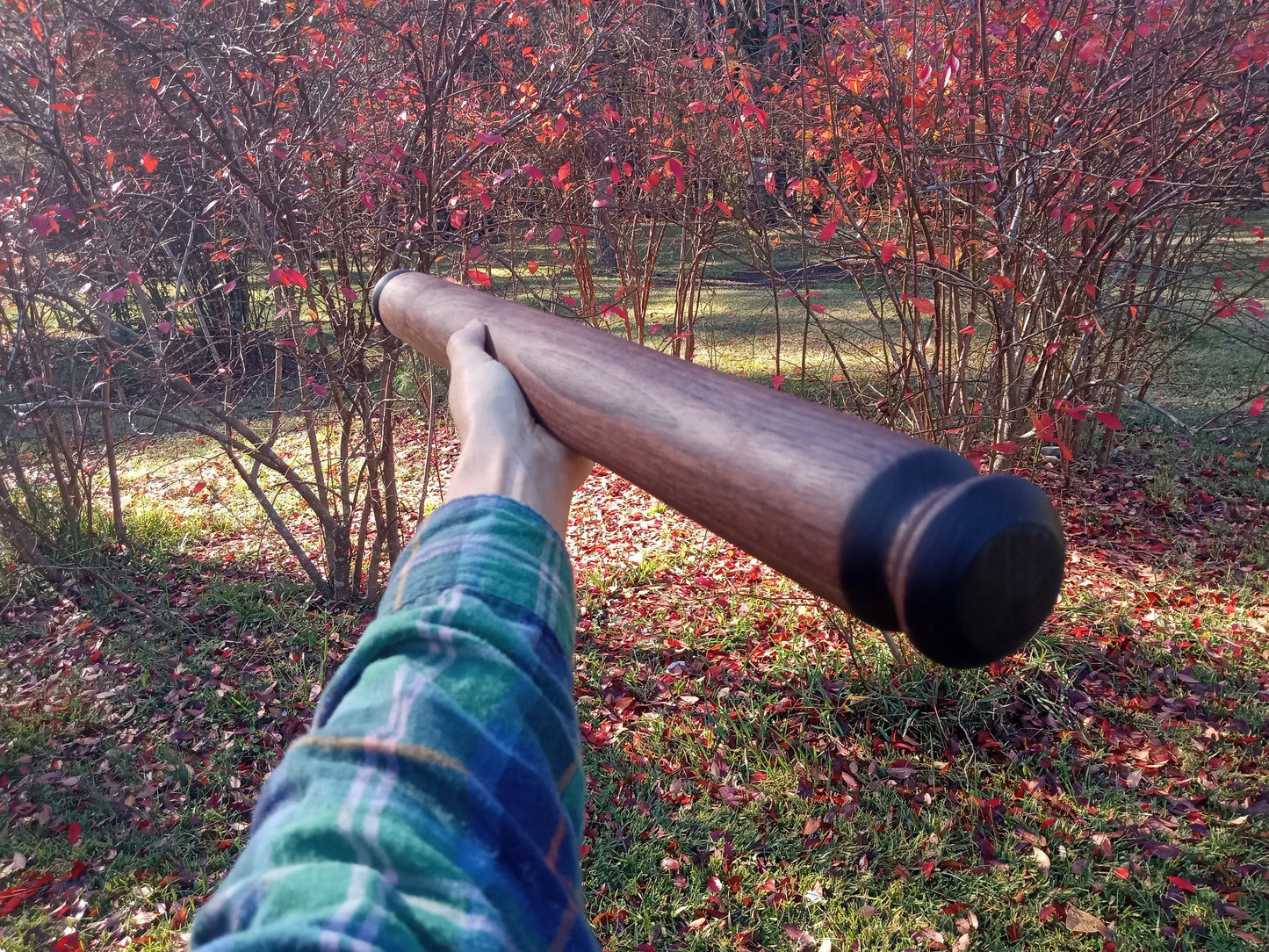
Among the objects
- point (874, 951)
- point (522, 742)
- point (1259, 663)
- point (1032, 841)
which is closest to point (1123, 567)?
point (1259, 663)

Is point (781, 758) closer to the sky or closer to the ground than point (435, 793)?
closer to the ground

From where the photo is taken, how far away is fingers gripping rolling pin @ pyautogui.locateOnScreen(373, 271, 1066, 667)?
26.1 inches

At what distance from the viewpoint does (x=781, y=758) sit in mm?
3328

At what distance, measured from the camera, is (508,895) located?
2.13ft

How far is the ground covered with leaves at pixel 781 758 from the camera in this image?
273cm

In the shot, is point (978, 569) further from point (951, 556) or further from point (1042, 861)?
point (1042, 861)

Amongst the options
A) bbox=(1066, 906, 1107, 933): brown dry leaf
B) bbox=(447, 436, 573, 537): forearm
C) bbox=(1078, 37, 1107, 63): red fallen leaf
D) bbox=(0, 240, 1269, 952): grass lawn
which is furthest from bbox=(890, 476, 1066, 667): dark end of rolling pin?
bbox=(1078, 37, 1107, 63): red fallen leaf

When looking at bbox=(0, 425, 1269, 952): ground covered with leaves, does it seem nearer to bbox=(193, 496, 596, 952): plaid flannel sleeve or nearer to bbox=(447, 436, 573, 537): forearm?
bbox=(447, 436, 573, 537): forearm

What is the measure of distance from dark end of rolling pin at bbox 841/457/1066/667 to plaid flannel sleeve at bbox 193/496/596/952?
1.10 feet

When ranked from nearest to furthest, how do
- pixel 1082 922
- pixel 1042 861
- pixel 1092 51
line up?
pixel 1082 922, pixel 1042 861, pixel 1092 51

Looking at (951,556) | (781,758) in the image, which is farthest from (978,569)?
(781,758)

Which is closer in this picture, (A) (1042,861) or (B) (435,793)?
(B) (435,793)

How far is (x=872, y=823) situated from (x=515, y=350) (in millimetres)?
2531

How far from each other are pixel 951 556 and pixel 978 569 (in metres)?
0.03
